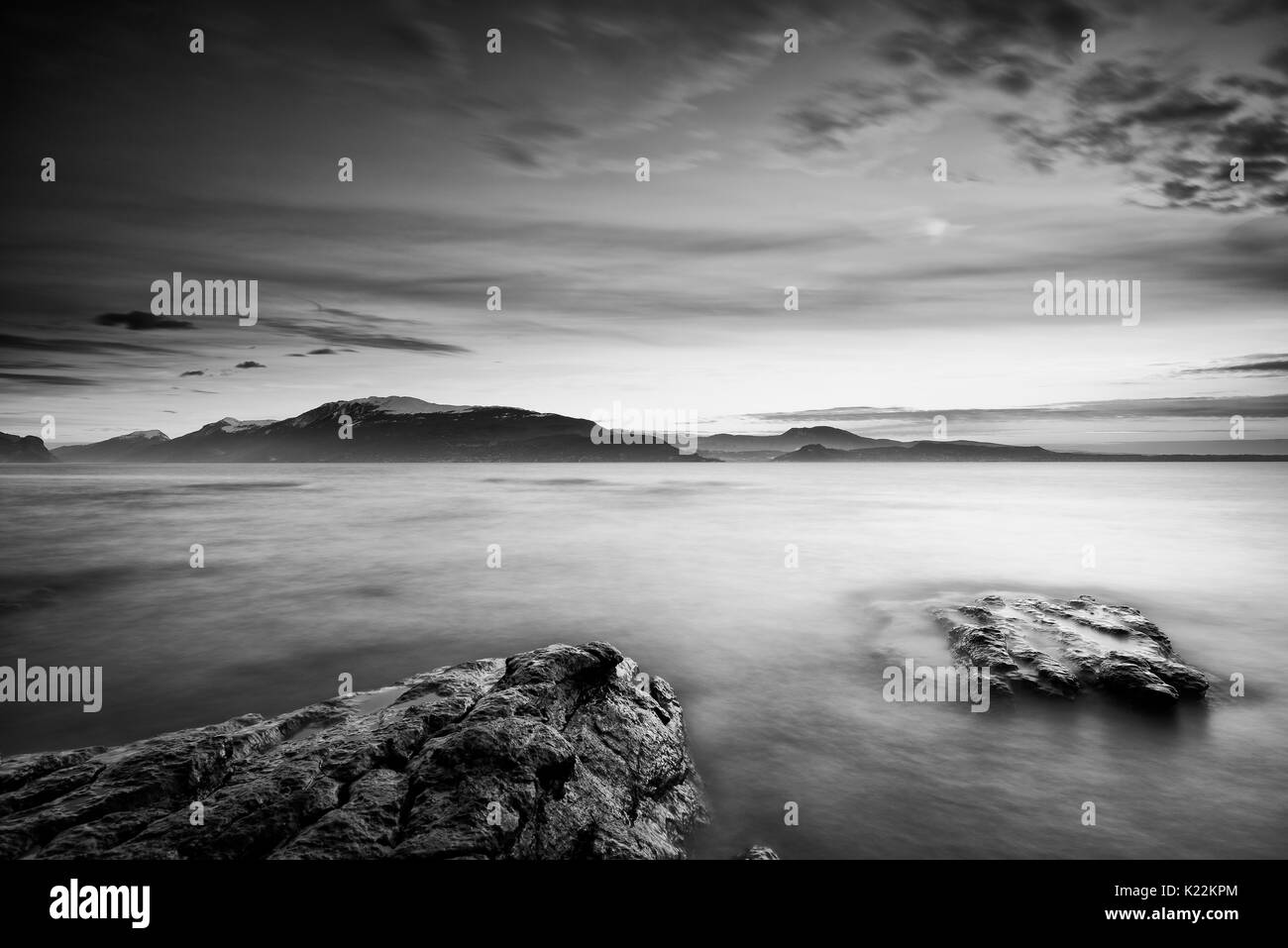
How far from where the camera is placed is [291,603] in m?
14.0

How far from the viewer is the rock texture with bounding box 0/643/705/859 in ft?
12.3

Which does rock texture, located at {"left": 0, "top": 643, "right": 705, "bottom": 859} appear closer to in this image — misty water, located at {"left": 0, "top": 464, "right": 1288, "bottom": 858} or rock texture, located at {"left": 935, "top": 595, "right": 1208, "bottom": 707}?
misty water, located at {"left": 0, "top": 464, "right": 1288, "bottom": 858}

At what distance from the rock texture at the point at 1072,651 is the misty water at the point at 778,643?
329mm

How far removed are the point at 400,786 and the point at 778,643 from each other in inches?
349

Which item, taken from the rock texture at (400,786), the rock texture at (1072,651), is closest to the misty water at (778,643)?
the rock texture at (1072,651)

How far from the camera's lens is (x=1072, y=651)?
8727mm

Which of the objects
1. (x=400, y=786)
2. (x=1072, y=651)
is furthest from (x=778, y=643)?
(x=400, y=786)

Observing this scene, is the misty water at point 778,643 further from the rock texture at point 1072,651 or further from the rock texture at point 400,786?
the rock texture at point 400,786

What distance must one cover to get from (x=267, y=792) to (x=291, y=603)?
11.6 meters

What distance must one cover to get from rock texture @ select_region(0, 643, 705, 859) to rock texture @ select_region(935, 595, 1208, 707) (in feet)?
18.8
